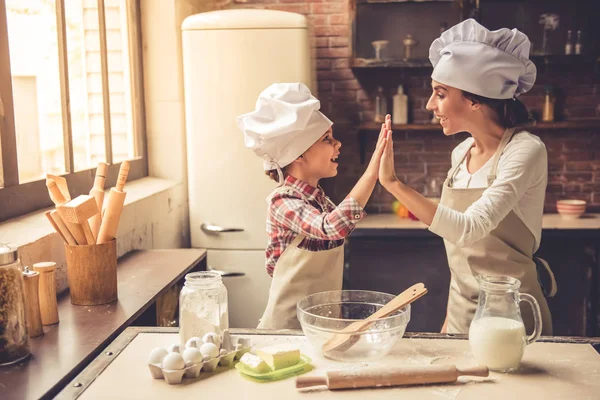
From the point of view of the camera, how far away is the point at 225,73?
11.0 ft

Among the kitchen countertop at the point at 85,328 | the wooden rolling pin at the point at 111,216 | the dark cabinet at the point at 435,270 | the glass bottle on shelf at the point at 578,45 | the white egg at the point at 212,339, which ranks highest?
the glass bottle on shelf at the point at 578,45

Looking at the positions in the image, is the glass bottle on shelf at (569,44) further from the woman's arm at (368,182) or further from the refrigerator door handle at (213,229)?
the woman's arm at (368,182)

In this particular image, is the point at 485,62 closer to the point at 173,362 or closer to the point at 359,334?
the point at 359,334

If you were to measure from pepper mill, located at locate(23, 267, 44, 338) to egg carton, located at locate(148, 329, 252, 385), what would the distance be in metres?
0.43

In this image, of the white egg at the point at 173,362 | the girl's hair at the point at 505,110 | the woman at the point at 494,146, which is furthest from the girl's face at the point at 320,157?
the white egg at the point at 173,362

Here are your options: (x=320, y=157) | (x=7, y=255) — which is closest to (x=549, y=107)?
(x=320, y=157)

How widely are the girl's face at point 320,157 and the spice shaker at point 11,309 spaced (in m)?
0.87

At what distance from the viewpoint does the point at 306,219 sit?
1.78 m

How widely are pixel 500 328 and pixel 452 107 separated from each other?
96cm

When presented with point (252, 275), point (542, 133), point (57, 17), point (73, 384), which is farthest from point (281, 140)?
point (542, 133)

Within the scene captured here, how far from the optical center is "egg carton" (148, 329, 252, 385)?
1.26 meters

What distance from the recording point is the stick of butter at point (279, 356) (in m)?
1.30

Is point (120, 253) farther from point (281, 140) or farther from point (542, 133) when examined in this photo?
point (542, 133)

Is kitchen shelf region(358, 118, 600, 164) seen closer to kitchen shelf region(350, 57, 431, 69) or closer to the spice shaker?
kitchen shelf region(350, 57, 431, 69)
